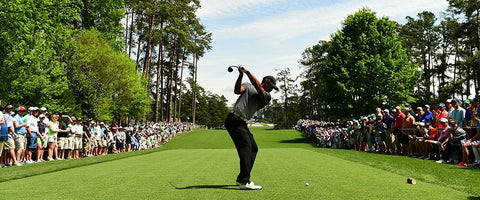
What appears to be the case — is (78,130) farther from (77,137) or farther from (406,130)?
(406,130)

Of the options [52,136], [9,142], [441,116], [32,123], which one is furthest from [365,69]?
[9,142]

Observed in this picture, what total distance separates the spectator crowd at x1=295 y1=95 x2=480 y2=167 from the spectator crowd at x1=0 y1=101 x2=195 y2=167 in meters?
13.7

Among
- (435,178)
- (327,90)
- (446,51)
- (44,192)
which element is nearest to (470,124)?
(435,178)

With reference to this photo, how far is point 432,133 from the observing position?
13.5 m

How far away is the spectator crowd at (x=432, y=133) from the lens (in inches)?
451

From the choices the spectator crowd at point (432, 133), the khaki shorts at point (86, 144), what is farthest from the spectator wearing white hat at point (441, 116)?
the khaki shorts at point (86, 144)

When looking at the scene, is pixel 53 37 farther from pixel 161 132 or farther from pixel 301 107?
pixel 301 107

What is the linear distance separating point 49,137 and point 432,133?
48.3ft

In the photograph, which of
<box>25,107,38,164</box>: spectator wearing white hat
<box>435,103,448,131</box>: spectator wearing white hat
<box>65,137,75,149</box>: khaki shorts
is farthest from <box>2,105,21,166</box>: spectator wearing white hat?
<box>435,103,448,131</box>: spectator wearing white hat

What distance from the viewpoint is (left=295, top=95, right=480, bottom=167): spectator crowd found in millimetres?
11450

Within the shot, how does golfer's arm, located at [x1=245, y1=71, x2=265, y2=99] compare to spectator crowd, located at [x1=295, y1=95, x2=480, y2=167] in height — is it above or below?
above

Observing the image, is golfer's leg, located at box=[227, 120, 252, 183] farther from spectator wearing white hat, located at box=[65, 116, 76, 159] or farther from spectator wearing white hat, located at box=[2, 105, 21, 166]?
spectator wearing white hat, located at box=[65, 116, 76, 159]

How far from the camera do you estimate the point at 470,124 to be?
12.1 meters

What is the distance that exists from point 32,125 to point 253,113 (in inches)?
429
